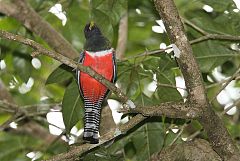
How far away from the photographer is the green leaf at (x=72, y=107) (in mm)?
4000

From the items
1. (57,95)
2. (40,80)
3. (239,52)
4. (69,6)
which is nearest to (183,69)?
(239,52)

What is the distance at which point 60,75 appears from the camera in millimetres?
4086

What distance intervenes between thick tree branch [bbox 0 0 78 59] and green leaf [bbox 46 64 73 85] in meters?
0.61

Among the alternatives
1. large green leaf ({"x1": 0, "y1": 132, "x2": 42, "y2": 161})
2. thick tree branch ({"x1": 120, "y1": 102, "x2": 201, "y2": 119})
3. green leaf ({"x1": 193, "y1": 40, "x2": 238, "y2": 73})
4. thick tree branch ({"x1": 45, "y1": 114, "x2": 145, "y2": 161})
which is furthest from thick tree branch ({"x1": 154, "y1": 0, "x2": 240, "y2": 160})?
large green leaf ({"x1": 0, "y1": 132, "x2": 42, "y2": 161})

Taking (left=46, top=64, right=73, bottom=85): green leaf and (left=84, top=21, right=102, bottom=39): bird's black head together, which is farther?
(left=46, top=64, right=73, bottom=85): green leaf

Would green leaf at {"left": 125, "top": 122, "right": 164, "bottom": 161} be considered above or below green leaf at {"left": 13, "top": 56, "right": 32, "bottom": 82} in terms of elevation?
below

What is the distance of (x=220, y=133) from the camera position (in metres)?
3.36

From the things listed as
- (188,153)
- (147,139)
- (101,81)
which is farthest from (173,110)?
(147,139)

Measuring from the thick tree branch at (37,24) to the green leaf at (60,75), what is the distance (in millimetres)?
607

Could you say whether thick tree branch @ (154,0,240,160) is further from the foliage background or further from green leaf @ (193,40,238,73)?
green leaf @ (193,40,238,73)

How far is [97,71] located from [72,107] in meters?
0.64

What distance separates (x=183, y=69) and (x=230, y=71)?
6.70 ft

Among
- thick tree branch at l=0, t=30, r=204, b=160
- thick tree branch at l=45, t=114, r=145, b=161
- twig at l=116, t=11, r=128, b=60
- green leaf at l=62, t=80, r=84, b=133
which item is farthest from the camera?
twig at l=116, t=11, r=128, b=60

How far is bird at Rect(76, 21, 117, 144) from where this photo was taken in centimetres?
346
